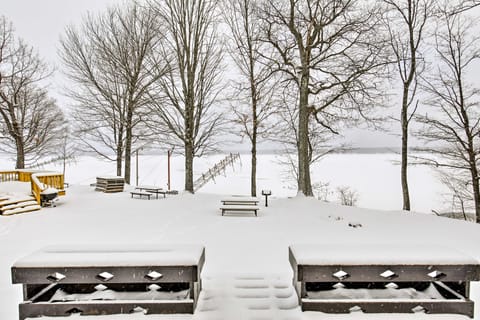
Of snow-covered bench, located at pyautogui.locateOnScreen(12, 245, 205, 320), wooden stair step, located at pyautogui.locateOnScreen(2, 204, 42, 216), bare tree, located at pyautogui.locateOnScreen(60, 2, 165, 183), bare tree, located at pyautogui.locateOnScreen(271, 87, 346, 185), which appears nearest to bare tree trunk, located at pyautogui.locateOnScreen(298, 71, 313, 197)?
bare tree, located at pyautogui.locateOnScreen(271, 87, 346, 185)

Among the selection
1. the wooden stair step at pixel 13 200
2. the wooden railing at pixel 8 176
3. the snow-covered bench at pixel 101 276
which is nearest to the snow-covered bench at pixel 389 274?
the snow-covered bench at pixel 101 276

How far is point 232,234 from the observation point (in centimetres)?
739

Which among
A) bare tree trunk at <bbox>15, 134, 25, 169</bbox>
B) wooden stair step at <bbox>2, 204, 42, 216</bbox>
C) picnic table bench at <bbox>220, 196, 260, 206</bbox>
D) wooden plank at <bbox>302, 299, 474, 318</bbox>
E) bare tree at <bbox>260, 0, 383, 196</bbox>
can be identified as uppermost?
bare tree at <bbox>260, 0, 383, 196</bbox>

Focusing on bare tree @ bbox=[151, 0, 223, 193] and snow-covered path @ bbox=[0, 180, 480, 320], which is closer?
snow-covered path @ bbox=[0, 180, 480, 320]

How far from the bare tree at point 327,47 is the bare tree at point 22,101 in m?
17.6

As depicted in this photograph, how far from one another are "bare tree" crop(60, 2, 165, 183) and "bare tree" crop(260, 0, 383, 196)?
25.5 ft

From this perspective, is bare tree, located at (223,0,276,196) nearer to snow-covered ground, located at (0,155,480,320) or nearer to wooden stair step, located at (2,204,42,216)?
snow-covered ground, located at (0,155,480,320)

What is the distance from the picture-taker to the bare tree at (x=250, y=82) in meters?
15.7

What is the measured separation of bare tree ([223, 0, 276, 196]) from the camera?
15.7 metres

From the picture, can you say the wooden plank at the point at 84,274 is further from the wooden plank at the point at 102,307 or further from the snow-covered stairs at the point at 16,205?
the snow-covered stairs at the point at 16,205

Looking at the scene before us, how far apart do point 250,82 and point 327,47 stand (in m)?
5.03

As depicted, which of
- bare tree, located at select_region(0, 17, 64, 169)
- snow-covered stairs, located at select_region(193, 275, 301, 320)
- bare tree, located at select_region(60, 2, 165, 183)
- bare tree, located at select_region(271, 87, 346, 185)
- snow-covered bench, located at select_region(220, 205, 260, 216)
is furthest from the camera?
bare tree, located at select_region(0, 17, 64, 169)

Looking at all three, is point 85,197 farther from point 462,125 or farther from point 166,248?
point 462,125

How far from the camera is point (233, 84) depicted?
16.8 metres
